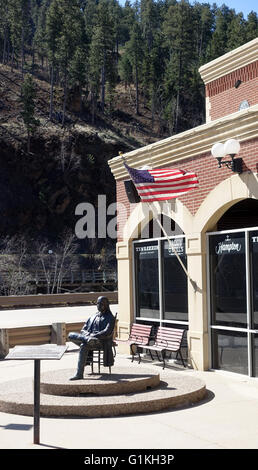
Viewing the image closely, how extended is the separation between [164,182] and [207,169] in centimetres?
96

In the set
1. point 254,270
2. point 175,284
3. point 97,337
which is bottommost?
point 97,337

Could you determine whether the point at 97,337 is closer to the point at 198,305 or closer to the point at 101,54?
the point at 198,305

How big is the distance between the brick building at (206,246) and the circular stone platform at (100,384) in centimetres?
255

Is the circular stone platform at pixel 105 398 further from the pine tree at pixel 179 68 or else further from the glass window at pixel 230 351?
the pine tree at pixel 179 68

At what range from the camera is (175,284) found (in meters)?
13.4

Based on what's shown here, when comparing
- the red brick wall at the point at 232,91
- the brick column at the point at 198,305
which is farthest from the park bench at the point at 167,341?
the red brick wall at the point at 232,91

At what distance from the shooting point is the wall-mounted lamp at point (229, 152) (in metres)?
10.6

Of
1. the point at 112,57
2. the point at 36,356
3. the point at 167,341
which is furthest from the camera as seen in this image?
the point at 112,57

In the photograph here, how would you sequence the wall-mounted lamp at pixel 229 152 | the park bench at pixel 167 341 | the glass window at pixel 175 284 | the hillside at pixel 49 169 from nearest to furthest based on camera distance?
the wall-mounted lamp at pixel 229 152 → the park bench at pixel 167 341 → the glass window at pixel 175 284 → the hillside at pixel 49 169

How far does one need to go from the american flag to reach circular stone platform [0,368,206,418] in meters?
3.99

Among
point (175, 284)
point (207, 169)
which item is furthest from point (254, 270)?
point (175, 284)

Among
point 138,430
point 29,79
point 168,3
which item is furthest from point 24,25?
point 138,430

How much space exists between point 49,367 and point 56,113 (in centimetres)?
5824
